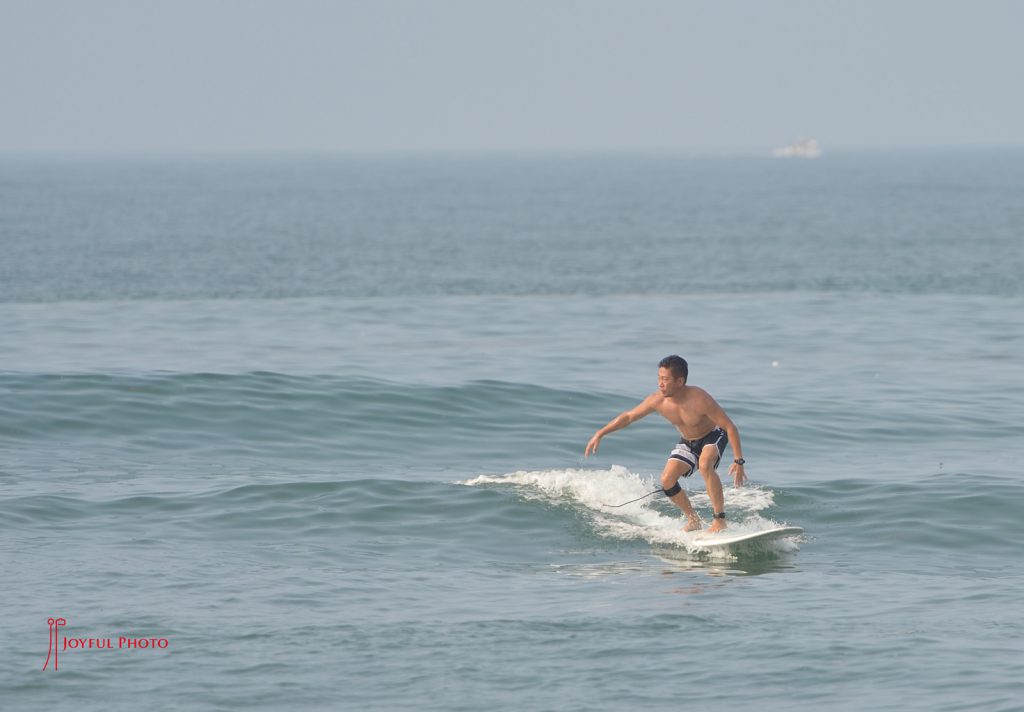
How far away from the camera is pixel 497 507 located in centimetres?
1786

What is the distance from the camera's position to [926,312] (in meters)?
41.2

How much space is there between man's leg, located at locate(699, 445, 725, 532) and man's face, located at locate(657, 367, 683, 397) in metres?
0.74

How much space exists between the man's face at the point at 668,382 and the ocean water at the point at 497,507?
1.62m

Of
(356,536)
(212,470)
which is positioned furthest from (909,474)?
(212,470)

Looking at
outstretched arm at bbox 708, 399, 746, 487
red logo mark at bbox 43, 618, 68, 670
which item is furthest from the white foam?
red logo mark at bbox 43, 618, 68, 670

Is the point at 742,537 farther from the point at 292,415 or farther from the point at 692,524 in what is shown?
the point at 292,415

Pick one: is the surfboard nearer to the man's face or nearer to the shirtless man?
the shirtless man

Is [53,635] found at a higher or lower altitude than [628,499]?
higher

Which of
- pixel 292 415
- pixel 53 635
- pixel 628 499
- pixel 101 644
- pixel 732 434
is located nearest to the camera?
pixel 101 644

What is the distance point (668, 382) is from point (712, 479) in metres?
1.18

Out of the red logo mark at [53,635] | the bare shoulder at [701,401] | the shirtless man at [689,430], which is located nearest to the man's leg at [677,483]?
the shirtless man at [689,430]

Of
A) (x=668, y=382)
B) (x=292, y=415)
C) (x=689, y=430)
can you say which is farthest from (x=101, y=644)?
(x=292, y=415)

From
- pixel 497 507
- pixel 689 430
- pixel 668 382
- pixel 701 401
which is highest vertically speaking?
pixel 668 382

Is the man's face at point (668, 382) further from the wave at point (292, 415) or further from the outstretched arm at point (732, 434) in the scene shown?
the wave at point (292, 415)
